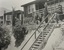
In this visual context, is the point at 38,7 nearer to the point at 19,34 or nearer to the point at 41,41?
the point at 19,34

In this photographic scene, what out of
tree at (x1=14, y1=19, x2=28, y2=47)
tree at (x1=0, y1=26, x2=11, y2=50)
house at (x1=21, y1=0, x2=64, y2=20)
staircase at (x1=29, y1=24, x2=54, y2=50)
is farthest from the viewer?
house at (x1=21, y1=0, x2=64, y2=20)

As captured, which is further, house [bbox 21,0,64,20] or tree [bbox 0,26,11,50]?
house [bbox 21,0,64,20]

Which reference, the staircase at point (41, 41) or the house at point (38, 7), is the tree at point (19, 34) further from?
the staircase at point (41, 41)

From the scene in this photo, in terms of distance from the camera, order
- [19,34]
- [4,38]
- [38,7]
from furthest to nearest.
A: [38,7]
[19,34]
[4,38]

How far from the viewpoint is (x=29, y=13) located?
40.8 feet

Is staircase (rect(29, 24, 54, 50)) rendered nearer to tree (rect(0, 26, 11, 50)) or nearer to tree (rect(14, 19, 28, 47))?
tree (rect(14, 19, 28, 47))

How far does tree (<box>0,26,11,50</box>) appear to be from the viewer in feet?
25.9

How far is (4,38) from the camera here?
314 inches

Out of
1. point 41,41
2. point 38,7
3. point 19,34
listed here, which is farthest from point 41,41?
point 38,7

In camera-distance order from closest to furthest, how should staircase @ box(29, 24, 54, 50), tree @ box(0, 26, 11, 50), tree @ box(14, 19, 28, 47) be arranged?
staircase @ box(29, 24, 54, 50), tree @ box(0, 26, 11, 50), tree @ box(14, 19, 28, 47)

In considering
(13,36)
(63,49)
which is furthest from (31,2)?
(63,49)

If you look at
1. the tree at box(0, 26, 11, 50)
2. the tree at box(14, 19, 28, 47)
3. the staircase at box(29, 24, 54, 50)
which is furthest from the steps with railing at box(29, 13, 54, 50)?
the tree at box(0, 26, 11, 50)

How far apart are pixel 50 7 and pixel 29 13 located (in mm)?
2759

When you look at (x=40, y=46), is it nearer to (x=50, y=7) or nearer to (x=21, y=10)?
(x=50, y=7)
